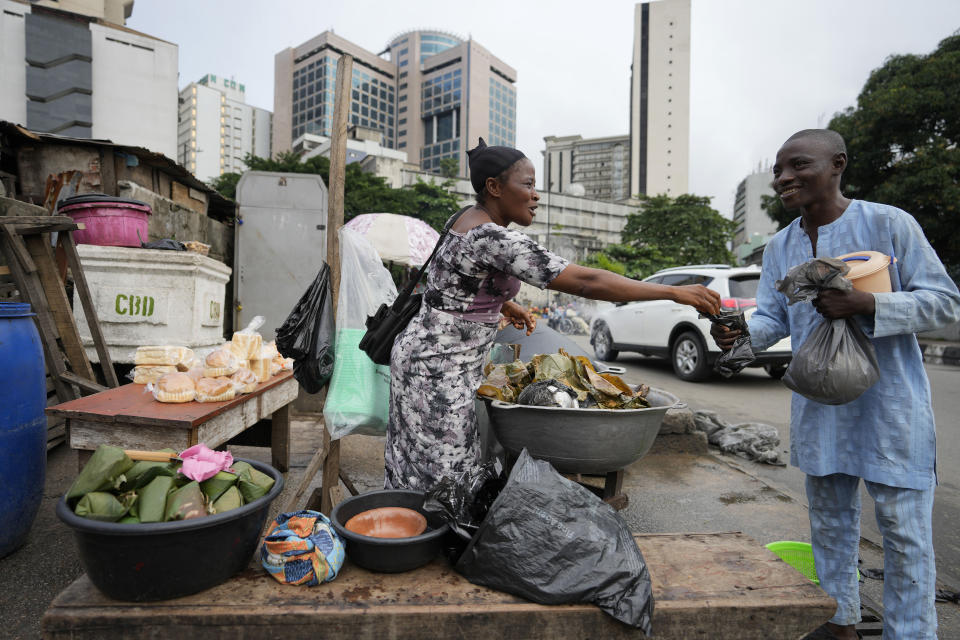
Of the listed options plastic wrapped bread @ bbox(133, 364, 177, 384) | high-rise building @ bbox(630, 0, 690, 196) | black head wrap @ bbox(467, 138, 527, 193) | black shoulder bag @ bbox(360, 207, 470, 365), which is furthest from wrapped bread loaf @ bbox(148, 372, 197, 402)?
high-rise building @ bbox(630, 0, 690, 196)

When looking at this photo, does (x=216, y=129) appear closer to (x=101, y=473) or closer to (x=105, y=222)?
(x=105, y=222)

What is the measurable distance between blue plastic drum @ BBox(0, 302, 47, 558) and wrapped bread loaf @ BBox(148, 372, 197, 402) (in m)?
0.48

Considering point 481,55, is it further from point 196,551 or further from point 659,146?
point 196,551

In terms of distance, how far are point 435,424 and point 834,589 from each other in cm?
154

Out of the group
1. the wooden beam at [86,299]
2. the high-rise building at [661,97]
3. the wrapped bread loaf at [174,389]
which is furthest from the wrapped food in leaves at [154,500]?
the high-rise building at [661,97]

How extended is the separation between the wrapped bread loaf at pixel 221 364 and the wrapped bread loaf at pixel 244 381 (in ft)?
0.13

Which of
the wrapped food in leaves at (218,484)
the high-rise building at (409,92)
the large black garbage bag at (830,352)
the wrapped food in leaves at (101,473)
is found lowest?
the wrapped food in leaves at (218,484)

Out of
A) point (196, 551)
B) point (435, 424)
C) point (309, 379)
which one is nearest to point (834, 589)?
point (435, 424)

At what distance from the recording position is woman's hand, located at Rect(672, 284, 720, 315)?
5.62ft

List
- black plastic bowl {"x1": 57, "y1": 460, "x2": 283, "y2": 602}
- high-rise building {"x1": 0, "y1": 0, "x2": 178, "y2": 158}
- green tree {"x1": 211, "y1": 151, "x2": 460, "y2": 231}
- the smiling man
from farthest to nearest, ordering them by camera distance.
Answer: green tree {"x1": 211, "y1": 151, "x2": 460, "y2": 231} → high-rise building {"x1": 0, "y1": 0, "x2": 178, "y2": 158} → the smiling man → black plastic bowl {"x1": 57, "y1": 460, "x2": 283, "y2": 602}

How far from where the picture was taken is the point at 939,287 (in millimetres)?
1596

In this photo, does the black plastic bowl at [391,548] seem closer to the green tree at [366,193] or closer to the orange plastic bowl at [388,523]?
the orange plastic bowl at [388,523]

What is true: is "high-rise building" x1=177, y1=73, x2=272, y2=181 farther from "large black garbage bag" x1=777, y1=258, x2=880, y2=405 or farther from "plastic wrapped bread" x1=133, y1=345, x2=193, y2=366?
"large black garbage bag" x1=777, y1=258, x2=880, y2=405

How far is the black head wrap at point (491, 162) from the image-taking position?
73.2 inches
